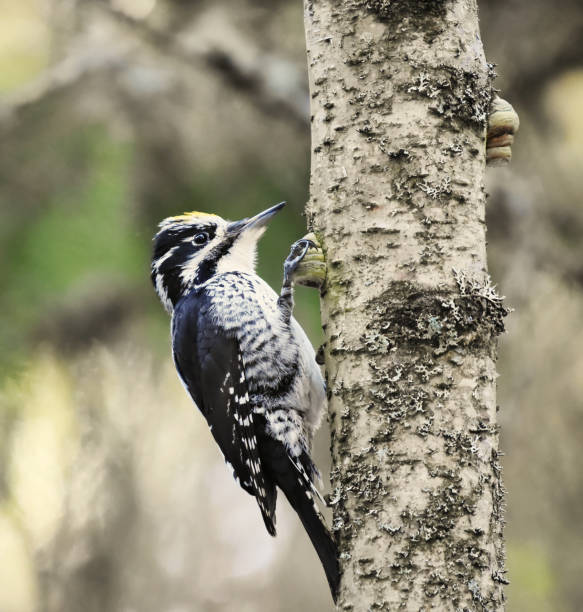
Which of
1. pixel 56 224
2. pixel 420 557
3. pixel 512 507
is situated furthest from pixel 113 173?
pixel 512 507

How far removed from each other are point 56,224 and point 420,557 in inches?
66.6

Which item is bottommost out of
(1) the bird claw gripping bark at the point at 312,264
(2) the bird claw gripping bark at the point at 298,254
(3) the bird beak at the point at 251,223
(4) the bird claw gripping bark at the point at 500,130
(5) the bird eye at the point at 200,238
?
(1) the bird claw gripping bark at the point at 312,264

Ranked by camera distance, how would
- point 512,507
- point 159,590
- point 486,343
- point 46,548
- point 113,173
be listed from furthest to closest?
point 159,590
point 512,507
point 46,548
point 113,173
point 486,343

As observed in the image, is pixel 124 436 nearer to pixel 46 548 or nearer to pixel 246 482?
pixel 46 548

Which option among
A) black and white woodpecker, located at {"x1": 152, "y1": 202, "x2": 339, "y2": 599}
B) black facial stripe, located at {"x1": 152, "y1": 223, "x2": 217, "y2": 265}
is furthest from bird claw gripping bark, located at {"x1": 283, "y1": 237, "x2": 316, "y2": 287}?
black facial stripe, located at {"x1": 152, "y1": 223, "x2": 217, "y2": 265}

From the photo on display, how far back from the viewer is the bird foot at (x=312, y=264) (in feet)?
6.35

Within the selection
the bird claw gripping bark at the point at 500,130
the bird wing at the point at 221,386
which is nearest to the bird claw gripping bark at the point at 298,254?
the bird claw gripping bark at the point at 500,130

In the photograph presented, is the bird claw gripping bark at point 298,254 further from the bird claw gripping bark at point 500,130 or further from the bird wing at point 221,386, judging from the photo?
the bird wing at point 221,386

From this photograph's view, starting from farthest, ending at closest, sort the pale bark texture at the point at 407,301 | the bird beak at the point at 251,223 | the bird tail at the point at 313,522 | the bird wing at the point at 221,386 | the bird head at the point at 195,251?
the bird head at the point at 195,251, the bird beak at the point at 251,223, the bird wing at the point at 221,386, the bird tail at the point at 313,522, the pale bark texture at the point at 407,301

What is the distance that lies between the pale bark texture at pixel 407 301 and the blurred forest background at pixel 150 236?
1.05 metres

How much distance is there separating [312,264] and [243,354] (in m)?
0.90

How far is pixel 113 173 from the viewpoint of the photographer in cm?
282

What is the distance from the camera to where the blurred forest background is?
Result: 9.12 ft

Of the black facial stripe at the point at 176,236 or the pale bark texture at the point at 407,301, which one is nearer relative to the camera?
the pale bark texture at the point at 407,301
